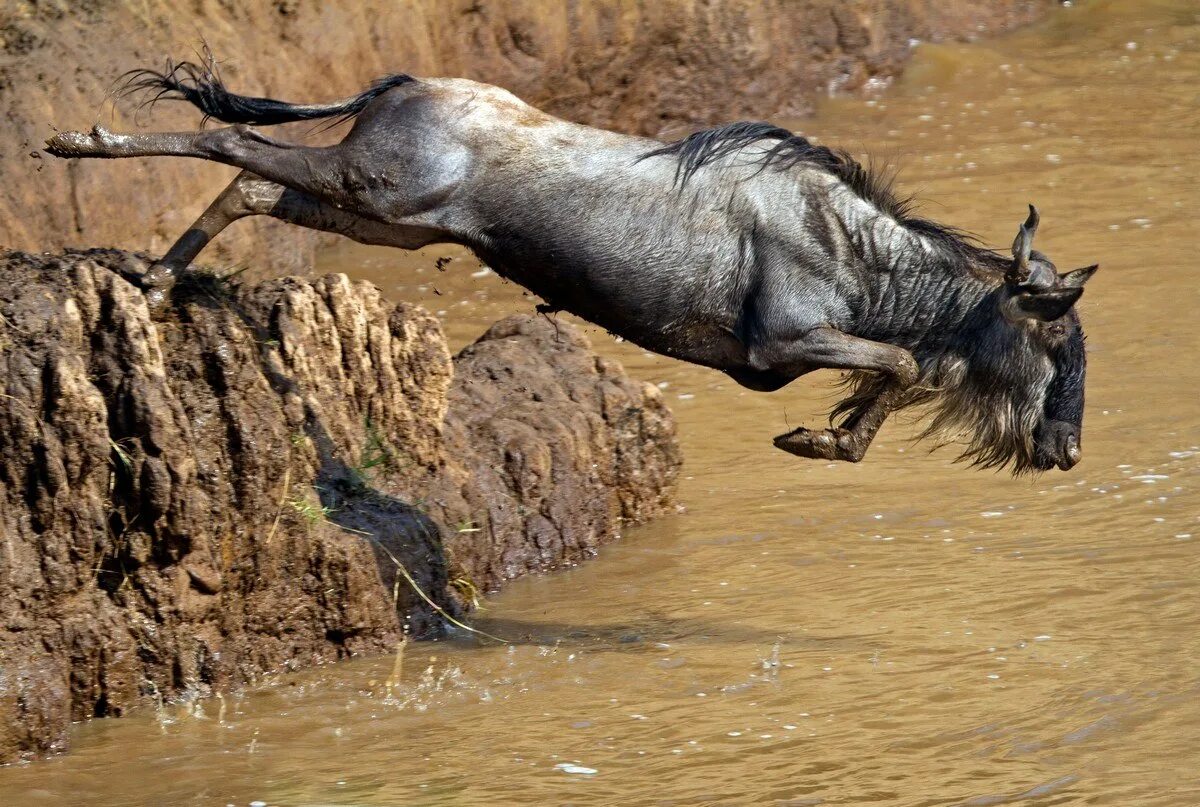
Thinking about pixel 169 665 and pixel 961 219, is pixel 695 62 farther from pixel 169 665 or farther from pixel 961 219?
pixel 169 665

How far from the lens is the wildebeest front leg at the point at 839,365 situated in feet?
20.9

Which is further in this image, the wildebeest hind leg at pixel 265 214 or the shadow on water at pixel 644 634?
the shadow on water at pixel 644 634

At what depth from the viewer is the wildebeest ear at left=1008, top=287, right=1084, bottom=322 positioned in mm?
6359

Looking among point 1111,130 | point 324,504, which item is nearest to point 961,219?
point 1111,130

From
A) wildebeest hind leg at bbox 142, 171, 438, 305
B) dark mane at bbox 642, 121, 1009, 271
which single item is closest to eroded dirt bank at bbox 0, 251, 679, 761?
wildebeest hind leg at bbox 142, 171, 438, 305

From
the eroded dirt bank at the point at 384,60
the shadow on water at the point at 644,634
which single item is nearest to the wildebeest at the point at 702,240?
the shadow on water at the point at 644,634

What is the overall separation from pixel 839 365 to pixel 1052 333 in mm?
963

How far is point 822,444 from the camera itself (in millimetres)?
6383

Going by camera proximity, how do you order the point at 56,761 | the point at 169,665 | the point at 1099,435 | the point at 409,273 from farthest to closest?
1. the point at 409,273
2. the point at 1099,435
3. the point at 169,665
4. the point at 56,761

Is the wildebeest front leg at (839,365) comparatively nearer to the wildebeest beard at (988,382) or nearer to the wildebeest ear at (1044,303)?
the wildebeest beard at (988,382)

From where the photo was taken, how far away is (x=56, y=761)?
5.81m

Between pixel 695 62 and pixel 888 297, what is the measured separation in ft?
28.4

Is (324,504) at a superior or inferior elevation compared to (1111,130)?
inferior

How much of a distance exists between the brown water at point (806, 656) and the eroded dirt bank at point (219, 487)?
0.23 metres
